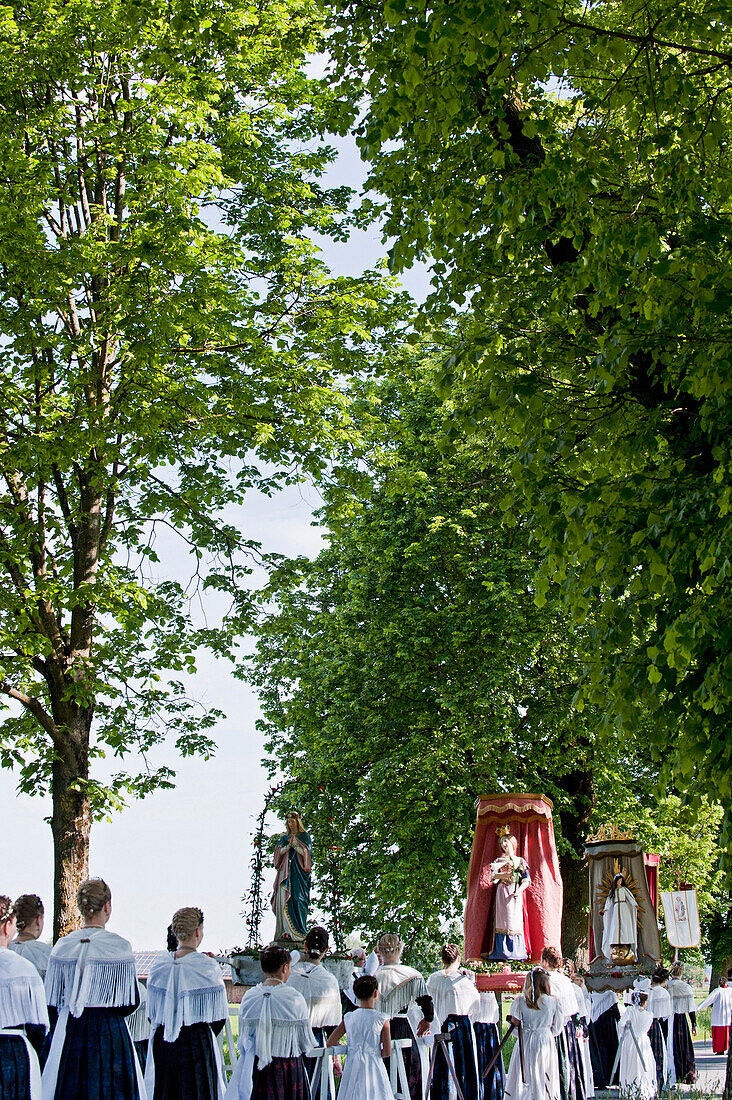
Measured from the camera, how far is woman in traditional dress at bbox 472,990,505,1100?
13062 millimetres

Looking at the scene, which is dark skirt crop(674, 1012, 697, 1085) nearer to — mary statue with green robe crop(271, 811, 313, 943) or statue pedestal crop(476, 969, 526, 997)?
statue pedestal crop(476, 969, 526, 997)

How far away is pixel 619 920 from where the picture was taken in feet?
57.5

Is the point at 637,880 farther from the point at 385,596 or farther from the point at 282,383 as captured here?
the point at 282,383

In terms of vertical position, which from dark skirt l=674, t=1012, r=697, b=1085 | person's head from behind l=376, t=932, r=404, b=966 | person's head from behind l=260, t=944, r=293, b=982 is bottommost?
dark skirt l=674, t=1012, r=697, b=1085

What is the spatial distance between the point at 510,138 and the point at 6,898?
594 centimetres

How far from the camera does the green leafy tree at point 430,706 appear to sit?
19.0m

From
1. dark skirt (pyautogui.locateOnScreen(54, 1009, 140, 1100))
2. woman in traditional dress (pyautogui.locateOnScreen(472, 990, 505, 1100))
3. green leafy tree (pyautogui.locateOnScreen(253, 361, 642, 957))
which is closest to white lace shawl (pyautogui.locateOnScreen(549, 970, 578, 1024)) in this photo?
woman in traditional dress (pyautogui.locateOnScreen(472, 990, 505, 1100))

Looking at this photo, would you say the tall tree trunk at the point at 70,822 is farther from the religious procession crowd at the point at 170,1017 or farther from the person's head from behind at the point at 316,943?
the person's head from behind at the point at 316,943

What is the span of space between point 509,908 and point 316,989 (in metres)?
6.59

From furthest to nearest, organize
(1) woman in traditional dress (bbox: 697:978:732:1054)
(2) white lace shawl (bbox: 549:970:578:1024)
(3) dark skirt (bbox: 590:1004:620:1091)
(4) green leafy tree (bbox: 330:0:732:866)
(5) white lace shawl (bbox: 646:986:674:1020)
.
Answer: (1) woman in traditional dress (bbox: 697:978:732:1054), (3) dark skirt (bbox: 590:1004:620:1091), (5) white lace shawl (bbox: 646:986:674:1020), (2) white lace shawl (bbox: 549:970:578:1024), (4) green leafy tree (bbox: 330:0:732:866)

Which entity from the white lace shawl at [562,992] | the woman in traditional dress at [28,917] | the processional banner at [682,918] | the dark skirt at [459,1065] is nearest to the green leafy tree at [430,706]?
the processional banner at [682,918]

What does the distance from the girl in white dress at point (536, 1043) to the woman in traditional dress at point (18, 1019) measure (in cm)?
530

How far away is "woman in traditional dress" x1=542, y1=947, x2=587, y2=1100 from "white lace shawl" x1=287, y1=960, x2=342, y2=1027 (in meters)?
2.45

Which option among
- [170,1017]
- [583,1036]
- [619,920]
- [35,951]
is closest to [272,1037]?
[170,1017]
